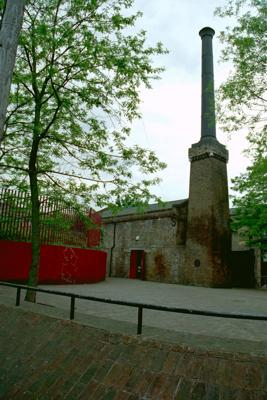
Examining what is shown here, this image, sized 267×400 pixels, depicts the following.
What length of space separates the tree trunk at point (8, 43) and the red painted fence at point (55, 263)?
9.49 m

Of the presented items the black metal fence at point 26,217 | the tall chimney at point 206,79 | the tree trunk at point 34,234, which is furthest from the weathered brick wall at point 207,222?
the tree trunk at point 34,234

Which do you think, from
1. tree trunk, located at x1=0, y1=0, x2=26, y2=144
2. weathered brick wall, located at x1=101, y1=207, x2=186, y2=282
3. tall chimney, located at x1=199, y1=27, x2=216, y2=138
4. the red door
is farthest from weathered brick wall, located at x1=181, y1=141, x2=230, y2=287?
tree trunk, located at x1=0, y1=0, x2=26, y2=144

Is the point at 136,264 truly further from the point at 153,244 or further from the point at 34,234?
the point at 34,234

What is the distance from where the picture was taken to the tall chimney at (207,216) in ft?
60.3

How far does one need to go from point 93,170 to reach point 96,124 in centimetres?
132

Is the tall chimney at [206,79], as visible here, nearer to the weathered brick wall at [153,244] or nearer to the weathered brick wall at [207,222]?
the weathered brick wall at [207,222]

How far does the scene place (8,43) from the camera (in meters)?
3.60

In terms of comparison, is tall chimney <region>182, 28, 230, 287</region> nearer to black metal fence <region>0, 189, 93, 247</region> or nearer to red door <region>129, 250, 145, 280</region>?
red door <region>129, 250, 145, 280</region>

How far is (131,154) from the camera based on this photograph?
27.1 feet

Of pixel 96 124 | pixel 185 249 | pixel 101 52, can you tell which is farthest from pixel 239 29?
pixel 185 249

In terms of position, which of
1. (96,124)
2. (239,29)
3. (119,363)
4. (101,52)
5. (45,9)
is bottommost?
(119,363)

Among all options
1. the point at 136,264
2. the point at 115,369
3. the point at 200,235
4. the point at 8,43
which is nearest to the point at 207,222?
the point at 200,235

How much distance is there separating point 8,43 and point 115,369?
4.42 metres

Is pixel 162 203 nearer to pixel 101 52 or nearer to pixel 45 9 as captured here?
pixel 101 52
